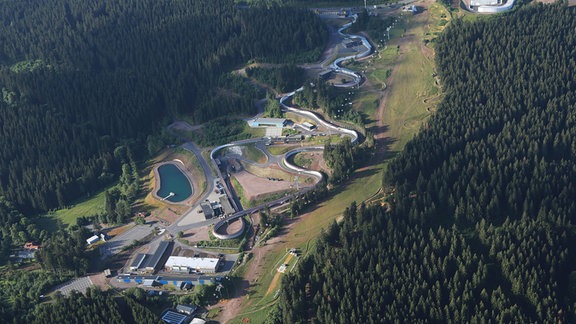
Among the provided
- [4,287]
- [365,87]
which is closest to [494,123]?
→ [365,87]

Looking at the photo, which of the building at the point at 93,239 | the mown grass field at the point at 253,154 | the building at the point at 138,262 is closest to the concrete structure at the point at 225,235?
the building at the point at 138,262

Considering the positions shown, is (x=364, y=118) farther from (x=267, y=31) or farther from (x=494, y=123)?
(x=267, y=31)

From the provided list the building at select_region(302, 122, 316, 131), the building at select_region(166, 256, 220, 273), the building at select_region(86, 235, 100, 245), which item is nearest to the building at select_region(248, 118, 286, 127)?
the building at select_region(302, 122, 316, 131)

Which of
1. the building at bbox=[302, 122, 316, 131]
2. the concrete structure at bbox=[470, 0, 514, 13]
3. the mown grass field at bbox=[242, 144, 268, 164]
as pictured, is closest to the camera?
the mown grass field at bbox=[242, 144, 268, 164]

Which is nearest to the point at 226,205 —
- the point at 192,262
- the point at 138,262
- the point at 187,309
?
the point at 192,262

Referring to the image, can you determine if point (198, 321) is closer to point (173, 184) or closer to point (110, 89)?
point (173, 184)

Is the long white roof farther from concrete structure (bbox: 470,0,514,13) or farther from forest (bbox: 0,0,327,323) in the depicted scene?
concrete structure (bbox: 470,0,514,13)
